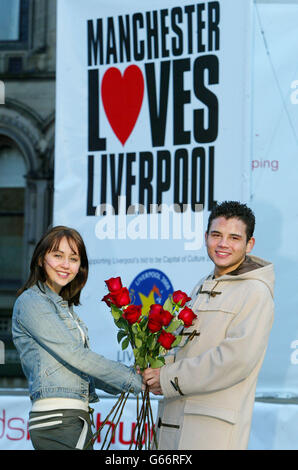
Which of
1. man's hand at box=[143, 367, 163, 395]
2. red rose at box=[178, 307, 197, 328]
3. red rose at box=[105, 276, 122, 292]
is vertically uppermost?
red rose at box=[105, 276, 122, 292]

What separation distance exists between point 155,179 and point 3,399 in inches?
72.1

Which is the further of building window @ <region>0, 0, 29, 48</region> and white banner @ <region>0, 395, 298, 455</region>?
building window @ <region>0, 0, 29, 48</region>

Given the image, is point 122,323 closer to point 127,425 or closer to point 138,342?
point 138,342

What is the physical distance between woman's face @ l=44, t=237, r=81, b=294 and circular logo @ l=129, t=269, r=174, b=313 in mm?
1703

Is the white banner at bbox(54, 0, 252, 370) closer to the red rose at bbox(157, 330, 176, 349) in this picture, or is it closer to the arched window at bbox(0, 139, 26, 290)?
the red rose at bbox(157, 330, 176, 349)

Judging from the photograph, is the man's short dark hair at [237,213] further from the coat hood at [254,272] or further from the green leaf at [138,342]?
the green leaf at [138,342]

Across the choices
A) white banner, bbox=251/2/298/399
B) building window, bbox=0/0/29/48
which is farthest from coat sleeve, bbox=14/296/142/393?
building window, bbox=0/0/29/48

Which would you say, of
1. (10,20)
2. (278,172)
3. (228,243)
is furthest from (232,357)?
(10,20)

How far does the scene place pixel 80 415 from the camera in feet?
9.94

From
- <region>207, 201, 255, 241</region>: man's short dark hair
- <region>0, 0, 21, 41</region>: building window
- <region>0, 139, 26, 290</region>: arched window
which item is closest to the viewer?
<region>207, 201, 255, 241</region>: man's short dark hair

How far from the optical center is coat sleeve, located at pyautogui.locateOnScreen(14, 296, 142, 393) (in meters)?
2.96

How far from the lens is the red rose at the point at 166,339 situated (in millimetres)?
2869
